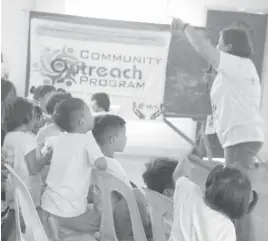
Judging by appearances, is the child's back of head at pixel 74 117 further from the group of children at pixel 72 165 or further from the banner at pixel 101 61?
the banner at pixel 101 61

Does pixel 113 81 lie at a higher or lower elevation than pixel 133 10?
lower

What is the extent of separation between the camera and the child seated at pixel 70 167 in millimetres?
1555

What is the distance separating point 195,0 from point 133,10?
33 centimetres

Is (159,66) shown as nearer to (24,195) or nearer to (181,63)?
(181,63)

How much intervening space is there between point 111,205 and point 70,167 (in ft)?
0.61

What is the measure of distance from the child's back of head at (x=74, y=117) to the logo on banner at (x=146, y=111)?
1.16 m

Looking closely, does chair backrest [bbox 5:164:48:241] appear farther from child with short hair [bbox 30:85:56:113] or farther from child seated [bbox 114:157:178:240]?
child with short hair [bbox 30:85:56:113]

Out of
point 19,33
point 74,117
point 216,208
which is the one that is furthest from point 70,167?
point 19,33

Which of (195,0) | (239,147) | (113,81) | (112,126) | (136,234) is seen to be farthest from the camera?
(113,81)

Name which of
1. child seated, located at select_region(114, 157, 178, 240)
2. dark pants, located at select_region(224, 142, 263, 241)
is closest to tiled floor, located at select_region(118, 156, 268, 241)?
dark pants, located at select_region(224, 142, 263, 241)

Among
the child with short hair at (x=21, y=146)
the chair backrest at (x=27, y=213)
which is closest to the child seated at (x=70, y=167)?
the child with short hair at (x=21, y=146)

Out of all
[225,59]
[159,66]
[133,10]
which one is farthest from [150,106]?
[225,59]

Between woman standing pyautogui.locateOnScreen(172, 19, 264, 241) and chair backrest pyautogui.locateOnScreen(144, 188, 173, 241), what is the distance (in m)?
0.50

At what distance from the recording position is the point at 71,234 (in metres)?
1.72
